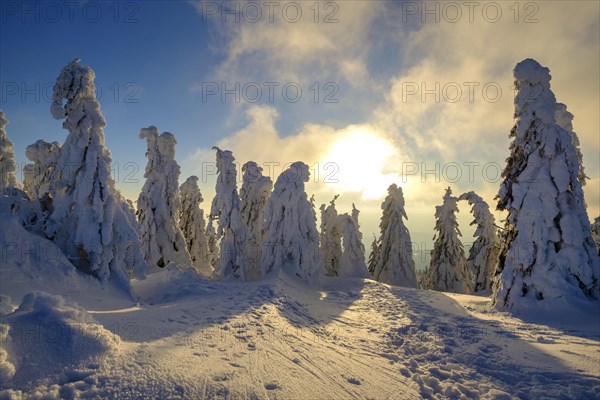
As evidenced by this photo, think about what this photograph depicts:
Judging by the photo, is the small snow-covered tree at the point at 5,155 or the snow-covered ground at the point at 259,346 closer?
the snow-covered ground at the point at 259,346

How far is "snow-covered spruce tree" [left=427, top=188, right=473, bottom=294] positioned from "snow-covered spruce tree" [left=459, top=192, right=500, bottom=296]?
1.17 metres

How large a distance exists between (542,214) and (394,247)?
15.3m

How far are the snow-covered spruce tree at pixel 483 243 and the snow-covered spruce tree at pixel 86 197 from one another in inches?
1042

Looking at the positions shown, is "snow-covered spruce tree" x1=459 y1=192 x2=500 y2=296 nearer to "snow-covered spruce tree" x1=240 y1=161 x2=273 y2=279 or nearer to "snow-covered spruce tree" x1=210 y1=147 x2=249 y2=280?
"snow-covered spruce tree" x1=240 y1=161 x2=273 y2=279

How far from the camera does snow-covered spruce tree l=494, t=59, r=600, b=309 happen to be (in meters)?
12.1

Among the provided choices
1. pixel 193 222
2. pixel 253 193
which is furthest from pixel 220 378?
pixel 193 222

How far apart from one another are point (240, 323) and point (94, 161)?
975cm

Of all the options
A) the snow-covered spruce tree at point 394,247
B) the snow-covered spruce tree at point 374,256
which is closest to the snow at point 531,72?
the snow-covered spruce tree at point 394,247

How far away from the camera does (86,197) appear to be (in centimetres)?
1242

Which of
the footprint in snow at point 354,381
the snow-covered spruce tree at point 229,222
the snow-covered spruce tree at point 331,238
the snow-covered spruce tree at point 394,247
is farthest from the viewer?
the snow-covered spruce tree at point 331,238

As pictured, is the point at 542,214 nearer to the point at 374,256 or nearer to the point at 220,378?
the point at 220,378

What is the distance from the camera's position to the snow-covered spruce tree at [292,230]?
745 inches

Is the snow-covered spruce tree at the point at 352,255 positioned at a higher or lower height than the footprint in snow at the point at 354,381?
higher

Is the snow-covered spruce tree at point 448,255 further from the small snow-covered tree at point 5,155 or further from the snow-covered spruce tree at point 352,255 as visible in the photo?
the small snow-covered tree at point 5,155
